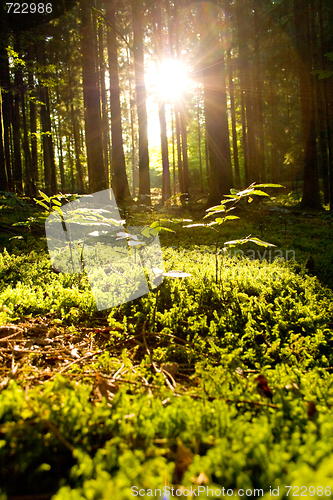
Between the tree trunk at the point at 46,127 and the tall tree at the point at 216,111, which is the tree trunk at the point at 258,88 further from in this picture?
the tree trunk at the point at 46,127

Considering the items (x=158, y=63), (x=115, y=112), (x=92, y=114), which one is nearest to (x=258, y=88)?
(x=158, y=63)

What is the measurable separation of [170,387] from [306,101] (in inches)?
576

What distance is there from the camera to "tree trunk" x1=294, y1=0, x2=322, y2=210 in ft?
40.6

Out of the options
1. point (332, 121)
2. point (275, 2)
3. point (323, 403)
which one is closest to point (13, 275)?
point (323, 403)

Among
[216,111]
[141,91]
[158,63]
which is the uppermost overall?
[158,63]

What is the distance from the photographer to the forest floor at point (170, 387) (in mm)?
895

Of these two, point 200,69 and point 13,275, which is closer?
point 13,275

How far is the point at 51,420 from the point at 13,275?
3.16 meters

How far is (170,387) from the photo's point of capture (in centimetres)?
156

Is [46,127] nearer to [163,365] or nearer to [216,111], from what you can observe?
[216,111]

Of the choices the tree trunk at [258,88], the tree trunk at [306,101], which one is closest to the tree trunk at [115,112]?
the tree trunk at [306,101]

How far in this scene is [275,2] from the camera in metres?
17.0

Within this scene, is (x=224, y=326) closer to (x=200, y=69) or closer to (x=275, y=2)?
(x=200, y=69)

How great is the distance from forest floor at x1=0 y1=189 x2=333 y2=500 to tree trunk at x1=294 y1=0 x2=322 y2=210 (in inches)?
406
